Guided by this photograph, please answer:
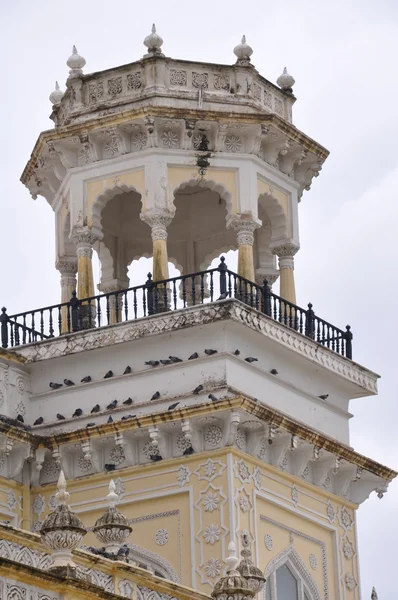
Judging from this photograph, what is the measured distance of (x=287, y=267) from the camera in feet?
128

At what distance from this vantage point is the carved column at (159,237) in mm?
36938

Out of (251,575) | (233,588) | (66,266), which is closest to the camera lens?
(233,588)

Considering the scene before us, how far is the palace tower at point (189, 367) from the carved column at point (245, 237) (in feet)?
0.10

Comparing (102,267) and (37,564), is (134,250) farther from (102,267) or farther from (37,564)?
(37,564)

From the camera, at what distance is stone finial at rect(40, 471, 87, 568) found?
1059 inches

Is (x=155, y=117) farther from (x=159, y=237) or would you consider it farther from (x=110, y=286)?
(x=110, y=286)

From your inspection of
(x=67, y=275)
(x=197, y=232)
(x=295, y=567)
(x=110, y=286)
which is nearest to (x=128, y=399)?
(x=295, y=567)

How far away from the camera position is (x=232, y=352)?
117 feet

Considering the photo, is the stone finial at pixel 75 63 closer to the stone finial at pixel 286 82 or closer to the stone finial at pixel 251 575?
the stone finial at pixel 286 82

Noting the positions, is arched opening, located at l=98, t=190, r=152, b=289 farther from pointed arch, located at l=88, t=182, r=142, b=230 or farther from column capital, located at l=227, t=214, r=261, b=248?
column capital, located at l=227, t=214, r=261, b=248

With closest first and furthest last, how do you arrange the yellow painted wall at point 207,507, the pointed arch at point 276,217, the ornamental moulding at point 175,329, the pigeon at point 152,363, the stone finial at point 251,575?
1. the stone finial at point 251,575
2. the yellow painted wall at point 207,507
3. the ornamental moulding at point 175,329
4. the pigeon at point 152,363
5. the pointed arch at point 276,217

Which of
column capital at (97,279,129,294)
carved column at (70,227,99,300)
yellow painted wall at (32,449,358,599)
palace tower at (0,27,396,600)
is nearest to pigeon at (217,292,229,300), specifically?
palace tower at (0,27,396,600)

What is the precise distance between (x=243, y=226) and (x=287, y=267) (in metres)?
1.60

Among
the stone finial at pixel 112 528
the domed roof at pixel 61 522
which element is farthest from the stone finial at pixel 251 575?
the domed roof at pixel 61 522
